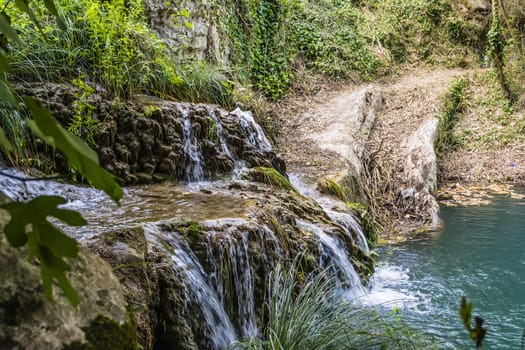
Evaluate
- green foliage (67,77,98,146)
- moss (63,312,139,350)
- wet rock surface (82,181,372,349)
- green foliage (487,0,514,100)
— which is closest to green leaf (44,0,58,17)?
moss (63,312,139,350)

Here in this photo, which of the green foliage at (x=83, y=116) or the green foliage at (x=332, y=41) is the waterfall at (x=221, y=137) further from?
the green foliage at (x=332, y=41)

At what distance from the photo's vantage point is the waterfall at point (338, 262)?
4059 mm

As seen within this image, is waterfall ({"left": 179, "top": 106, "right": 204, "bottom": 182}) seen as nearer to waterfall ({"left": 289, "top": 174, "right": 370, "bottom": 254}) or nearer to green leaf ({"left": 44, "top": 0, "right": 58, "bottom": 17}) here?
waterfall ({"left": 289, "top": 174, "right": 370, "bottom": 254})

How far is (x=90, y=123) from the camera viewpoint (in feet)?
13.4

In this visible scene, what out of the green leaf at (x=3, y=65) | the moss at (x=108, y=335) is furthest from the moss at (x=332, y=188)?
the green leaf at (x=3, y=65)

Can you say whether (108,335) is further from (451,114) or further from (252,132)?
(451,114)

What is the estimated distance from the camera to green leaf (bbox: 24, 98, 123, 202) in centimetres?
40

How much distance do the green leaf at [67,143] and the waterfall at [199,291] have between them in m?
2.15

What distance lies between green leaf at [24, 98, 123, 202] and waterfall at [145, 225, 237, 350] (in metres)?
2.15

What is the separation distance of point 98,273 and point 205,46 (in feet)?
20.2

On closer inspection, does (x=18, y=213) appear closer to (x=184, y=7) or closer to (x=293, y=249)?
(x=293, y=249)

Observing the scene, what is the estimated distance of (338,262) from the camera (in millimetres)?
4148

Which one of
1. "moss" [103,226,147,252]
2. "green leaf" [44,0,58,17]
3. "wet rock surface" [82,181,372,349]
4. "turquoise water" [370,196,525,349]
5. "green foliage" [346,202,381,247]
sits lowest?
"turquoise water" [370,196,525,349]

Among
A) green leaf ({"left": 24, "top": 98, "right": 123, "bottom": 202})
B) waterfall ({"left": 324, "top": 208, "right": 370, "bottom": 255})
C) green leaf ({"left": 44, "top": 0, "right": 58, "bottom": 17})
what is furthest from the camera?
waterfall ({"left": 324, "top": 208, "right": 370, "bottom": 255})
